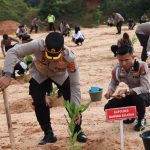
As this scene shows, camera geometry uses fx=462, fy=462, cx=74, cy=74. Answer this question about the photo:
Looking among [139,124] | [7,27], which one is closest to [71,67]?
[139,124]

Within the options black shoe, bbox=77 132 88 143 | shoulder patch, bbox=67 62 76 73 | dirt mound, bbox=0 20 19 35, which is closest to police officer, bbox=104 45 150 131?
black shoe, bbox=77 132 88 143

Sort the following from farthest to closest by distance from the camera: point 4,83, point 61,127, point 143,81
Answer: point 61,127
point 143,81
point 4,83

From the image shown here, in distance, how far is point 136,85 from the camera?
5.91 metres

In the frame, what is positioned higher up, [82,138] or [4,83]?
[4,83]

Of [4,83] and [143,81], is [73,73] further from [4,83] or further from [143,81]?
[143,81]

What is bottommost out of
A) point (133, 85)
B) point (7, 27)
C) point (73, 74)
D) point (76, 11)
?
point (7, 27)

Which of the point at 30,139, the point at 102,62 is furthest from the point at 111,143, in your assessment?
the point at 102,62

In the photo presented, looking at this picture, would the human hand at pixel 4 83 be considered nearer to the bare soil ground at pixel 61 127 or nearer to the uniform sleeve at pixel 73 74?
the uniform sleeve at pixel 73 74

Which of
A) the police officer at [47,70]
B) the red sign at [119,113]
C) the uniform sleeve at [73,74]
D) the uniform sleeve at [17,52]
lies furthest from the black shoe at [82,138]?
the uniform sleeve at [17,52]

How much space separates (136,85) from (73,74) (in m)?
1.08

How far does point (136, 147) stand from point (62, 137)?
1047 mm

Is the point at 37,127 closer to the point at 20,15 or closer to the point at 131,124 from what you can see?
the point at 131,124

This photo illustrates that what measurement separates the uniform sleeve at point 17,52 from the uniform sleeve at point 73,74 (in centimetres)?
31

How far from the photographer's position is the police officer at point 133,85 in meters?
5.65
